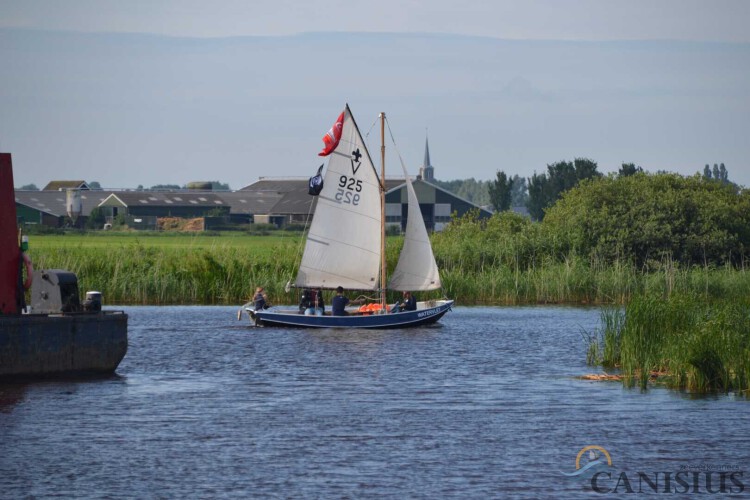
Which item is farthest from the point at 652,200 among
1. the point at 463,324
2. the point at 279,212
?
the point at 279,212

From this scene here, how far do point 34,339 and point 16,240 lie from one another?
2799 mm

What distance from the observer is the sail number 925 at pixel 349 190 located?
178ft

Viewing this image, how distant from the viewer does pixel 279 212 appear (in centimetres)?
15438

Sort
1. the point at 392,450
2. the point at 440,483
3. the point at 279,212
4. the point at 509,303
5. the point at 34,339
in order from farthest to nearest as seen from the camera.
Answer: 1. the point at 279,212
2. the point at 509,303
3. the point at 34,339
4. the point at 392,450
5. the point at 440,483

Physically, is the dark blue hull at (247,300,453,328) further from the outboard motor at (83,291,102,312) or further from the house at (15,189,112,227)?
the house at (15,189,112,227)

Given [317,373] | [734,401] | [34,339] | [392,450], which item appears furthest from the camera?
[317,373]

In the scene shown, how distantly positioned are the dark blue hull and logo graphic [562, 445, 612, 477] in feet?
87.6

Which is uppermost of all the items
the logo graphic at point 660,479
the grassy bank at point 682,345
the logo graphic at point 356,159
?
the logo graphic at point 356,159

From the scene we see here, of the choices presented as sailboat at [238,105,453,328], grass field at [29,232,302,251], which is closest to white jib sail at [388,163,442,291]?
sailboat at [238,105,453,328]

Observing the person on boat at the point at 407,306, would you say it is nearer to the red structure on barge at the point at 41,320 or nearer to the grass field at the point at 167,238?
the red structure on barge at the point at 41,320

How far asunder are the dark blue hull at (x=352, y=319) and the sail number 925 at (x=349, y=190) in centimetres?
520

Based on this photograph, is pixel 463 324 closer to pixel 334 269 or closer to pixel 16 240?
pixel 334 269

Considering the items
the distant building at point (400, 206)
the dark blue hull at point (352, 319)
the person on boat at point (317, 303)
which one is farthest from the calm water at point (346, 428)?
the distant building at point (400, 206)

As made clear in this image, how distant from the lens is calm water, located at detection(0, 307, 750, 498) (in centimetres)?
2338
